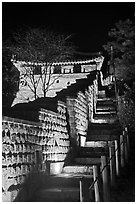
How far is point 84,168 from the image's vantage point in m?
5.93

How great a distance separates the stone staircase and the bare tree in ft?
14.2

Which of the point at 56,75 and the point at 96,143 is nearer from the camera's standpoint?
the point at 96,143

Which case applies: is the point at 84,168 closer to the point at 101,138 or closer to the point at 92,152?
the point at 92,152

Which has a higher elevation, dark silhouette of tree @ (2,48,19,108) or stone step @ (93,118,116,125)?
dark silhouette of tree @ (2,48,19,108)

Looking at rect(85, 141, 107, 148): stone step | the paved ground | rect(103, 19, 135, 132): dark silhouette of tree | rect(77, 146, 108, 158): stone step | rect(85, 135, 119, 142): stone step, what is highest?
rect(103, 19, 135, 132): dark silhouette of tree

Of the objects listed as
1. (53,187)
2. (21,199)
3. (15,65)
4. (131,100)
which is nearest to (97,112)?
(131,100)

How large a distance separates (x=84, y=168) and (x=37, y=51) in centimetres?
905

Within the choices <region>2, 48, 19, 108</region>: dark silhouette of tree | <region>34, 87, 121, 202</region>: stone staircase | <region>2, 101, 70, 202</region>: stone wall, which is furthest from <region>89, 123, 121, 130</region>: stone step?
<region>2, 48, 19, 108</region>: dark silhouette of tree

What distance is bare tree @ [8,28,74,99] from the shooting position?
13255 millimetres

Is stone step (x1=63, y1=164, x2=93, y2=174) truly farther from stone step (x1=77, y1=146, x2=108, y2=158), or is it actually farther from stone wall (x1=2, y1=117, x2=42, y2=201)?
stone wall (x1=2, y1=117, x2=42, y2=201)

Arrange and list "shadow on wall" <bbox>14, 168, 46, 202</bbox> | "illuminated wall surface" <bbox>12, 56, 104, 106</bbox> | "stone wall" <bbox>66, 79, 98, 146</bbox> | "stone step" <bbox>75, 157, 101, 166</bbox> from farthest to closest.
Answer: "illuminated wall surface" <bbox>12, 56, 104, 106</bbox> → "stone wall" <bbox>66, 79, 98, 146</bbox> → "stone step" <bbox>75, 157, 101, 166</bbox> → "shadow on wall" <bbox>14, 168, 46, 202</bbox>

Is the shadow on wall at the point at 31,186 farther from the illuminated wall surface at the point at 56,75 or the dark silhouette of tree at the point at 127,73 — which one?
the illuminated wall surface at the point at 56,75

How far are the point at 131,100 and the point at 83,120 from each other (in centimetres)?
166

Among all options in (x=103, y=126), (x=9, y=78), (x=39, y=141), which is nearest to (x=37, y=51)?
(x=9, y=78)
